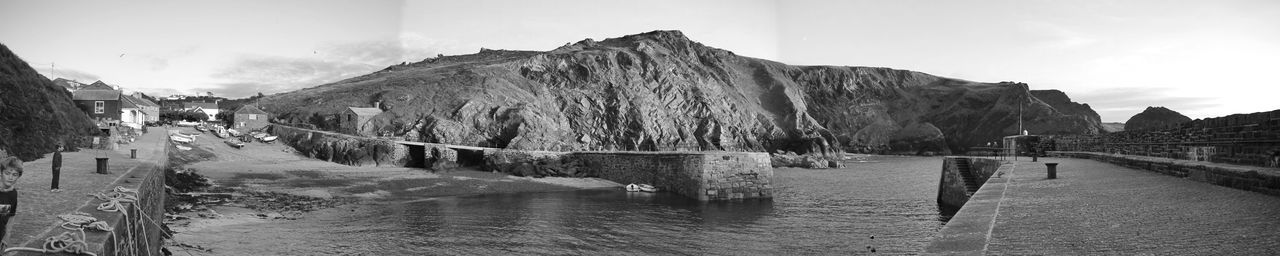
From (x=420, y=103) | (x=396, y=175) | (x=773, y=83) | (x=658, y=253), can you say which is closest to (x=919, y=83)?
(x=773, y=83)

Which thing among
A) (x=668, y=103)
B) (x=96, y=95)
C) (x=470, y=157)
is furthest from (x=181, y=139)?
(x=668, y=103)

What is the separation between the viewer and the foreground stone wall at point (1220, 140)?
15.8m

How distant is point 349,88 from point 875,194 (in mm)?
73904

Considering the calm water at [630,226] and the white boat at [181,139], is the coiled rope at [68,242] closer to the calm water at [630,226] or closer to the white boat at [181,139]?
the calm water at [630,226]

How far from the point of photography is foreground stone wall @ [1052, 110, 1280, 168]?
1579 cm

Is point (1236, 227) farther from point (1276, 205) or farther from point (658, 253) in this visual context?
point (658, 253)

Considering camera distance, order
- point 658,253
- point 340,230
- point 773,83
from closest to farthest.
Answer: point 658,253 < point 340,230 < point 773,83

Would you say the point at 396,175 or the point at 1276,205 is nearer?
the point at 1276,205

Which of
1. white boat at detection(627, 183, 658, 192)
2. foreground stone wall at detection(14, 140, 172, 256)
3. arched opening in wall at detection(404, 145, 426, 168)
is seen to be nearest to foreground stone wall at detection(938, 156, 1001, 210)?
white boat at detection(627, 183, 658, 192)

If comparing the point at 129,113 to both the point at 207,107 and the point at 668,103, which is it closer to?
the point at 207,107

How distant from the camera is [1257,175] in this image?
1252 cm

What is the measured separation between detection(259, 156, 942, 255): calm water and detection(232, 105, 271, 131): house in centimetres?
4586

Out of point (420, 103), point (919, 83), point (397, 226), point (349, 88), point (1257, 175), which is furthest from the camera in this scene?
point (919, 83)

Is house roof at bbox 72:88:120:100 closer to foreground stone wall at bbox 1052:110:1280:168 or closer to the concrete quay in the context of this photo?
the concrete quay
